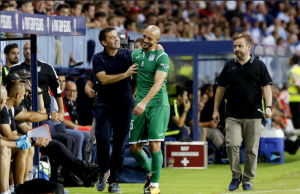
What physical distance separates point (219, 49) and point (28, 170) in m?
5.73

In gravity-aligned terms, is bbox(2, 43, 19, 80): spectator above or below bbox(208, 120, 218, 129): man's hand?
above

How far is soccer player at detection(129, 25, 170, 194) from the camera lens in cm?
707

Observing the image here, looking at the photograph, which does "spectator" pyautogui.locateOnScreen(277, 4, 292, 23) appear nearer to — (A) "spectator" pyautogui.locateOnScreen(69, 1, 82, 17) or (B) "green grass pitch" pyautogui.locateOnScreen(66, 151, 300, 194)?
(A) "spectator" pyautogui.locateOnScreen(69, 1, 82, 17)

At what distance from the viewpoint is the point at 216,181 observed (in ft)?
29.7

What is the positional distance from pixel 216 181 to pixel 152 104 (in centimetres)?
245

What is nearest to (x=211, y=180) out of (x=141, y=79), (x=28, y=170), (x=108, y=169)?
(x=108, y=169)

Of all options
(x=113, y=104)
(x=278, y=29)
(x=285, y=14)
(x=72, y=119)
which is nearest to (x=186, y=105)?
(x=72, y=119)

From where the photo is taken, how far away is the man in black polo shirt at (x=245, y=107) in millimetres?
7699

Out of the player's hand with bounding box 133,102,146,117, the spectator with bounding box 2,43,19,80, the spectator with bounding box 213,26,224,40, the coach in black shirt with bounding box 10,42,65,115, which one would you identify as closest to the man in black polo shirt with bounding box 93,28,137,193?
the player's hand with bounding box 133,102,146,117

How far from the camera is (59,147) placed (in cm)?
808

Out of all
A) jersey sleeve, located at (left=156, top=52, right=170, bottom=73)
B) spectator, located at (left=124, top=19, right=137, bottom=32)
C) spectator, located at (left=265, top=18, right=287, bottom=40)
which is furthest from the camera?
spectator, located at (left=265, top=18, right=287, bottom=40)

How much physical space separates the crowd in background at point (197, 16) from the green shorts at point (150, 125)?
461cm

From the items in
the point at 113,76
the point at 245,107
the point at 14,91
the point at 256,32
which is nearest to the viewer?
the point at 14,91

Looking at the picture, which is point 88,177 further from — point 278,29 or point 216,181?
point 278,29
